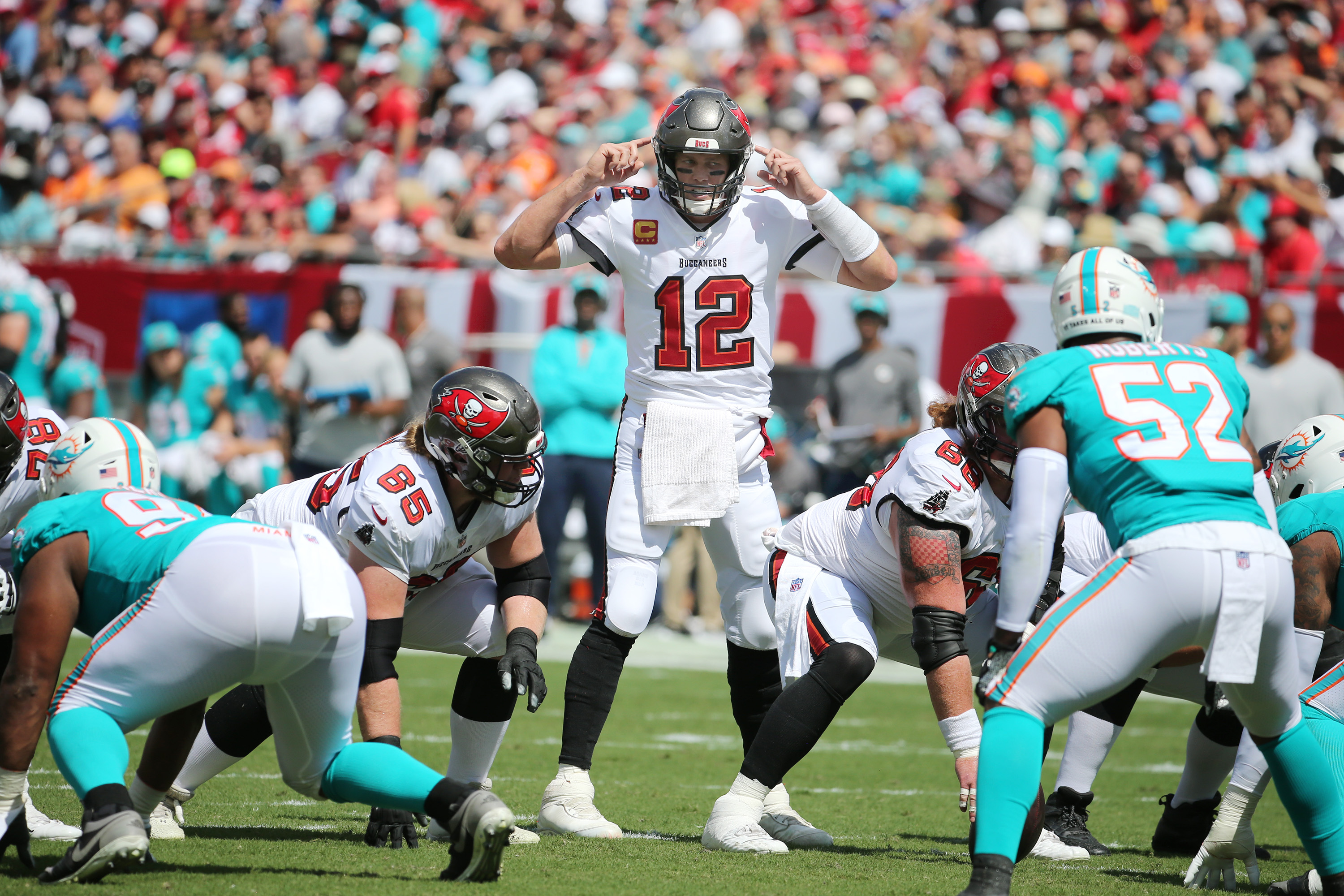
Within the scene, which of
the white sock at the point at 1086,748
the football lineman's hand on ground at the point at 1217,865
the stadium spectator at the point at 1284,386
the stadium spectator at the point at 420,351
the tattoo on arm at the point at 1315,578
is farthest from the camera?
the stadium spectator at the point at 420,351

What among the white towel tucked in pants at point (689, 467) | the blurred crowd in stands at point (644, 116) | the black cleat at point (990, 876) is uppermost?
the blurred crowd in stands at point (644, 116)

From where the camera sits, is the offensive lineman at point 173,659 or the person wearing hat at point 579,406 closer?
the offensive lineman at point 173,659

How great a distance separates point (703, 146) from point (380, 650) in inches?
74.8

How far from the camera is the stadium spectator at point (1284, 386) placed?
8.56 m

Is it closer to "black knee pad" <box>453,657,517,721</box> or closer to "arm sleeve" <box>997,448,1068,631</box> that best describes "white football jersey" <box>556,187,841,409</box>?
"black knee pad" <box>453,657,517,721</box>

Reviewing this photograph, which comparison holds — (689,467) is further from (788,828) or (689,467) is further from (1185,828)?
(1185,828)

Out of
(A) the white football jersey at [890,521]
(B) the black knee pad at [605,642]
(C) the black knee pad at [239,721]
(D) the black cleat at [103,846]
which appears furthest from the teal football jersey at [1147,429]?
(C) the black knee pad at [239,721]

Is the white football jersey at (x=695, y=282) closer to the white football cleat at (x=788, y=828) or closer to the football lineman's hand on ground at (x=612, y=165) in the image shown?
the football lineman's hand on ground at (x=612, y=165)

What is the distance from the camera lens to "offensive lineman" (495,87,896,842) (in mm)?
4750

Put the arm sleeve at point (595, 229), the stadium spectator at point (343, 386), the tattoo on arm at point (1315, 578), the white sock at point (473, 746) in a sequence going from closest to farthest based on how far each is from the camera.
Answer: the tattoo on arm at point (1315, 578) < the white sock at point (473, 746) < the arm sleeve at point (595, 229) < the stadium spectator at point (343, 386)

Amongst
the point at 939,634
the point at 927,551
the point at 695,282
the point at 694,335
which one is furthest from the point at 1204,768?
the point at 695,282

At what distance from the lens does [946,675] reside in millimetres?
4246

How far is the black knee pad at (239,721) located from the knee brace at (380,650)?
434 mm

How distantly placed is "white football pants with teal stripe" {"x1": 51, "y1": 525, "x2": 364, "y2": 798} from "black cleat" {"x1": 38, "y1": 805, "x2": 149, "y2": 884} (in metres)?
0.18
